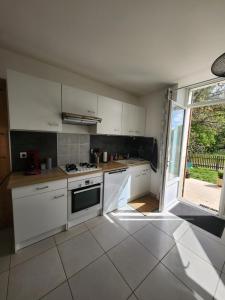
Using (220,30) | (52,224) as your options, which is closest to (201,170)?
(220,30)

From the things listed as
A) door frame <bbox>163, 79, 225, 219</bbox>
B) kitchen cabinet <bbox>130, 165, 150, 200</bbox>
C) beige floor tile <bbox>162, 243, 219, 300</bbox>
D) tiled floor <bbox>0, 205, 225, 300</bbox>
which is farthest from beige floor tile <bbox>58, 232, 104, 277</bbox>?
door frame <bbox>163, 79, 225, 219</bbox>

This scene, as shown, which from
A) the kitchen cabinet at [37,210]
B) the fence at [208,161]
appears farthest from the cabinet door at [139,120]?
the fence at [208,161]

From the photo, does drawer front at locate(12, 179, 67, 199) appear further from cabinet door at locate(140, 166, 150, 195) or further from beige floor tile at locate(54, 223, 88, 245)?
cabinet door at locate(140, 166, 150, 195)

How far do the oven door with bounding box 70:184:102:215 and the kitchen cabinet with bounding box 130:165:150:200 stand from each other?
869mm

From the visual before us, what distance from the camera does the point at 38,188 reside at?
1.63m

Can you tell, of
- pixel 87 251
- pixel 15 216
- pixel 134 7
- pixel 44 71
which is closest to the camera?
pixel 134 7

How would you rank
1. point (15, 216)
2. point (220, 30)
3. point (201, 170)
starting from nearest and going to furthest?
point (220, 30)
point (15, 216)
point (201, 170)

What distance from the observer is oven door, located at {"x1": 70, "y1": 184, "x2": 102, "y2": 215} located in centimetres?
196

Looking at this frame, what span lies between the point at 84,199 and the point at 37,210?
2.13ft

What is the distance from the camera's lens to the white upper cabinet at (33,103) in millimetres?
1583

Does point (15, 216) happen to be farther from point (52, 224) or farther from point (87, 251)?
point (87, 251)

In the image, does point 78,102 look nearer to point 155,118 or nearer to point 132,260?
point 155,118

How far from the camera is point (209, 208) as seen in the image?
9.11 ft

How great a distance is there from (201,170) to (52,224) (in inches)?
238
